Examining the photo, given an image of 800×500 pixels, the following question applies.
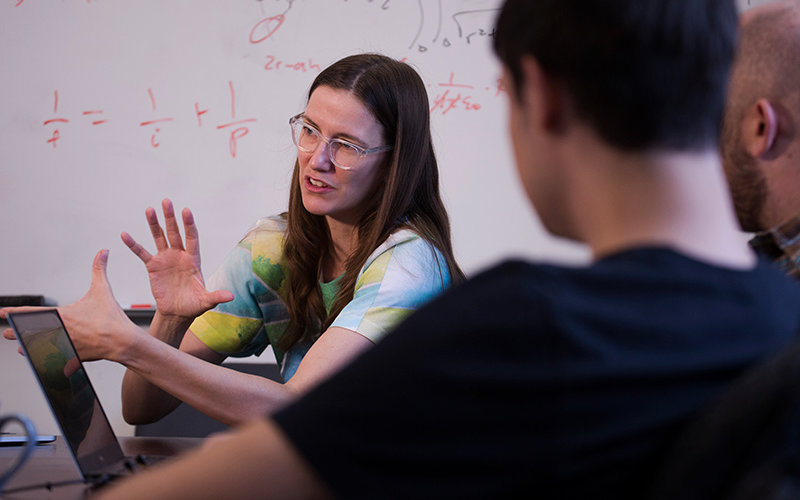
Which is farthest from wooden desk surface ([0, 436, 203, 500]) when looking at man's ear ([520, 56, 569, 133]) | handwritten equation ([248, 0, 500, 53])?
handwritten equation ([248, 0, 500, 53])

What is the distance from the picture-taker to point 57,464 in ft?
3.65

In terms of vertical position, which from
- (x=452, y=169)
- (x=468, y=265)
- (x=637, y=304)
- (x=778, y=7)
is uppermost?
(x=778, y=7)

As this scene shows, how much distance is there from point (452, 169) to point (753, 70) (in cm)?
150

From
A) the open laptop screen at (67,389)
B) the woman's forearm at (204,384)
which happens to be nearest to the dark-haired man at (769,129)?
the woman's forearm at (204,384)

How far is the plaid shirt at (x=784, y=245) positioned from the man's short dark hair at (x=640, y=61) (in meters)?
0.42

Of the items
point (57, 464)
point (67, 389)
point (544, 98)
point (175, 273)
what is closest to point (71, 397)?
point (67, 389)

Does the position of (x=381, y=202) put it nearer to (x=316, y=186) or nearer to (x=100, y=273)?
(x=316, y=186)

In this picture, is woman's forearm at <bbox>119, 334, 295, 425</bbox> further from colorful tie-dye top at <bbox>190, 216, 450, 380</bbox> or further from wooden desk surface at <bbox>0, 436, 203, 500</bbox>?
colorful tie-dye top at <bbox>190, 216, 450, 380</bbox>

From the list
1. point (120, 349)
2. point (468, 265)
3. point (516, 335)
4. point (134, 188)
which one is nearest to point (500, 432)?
point (516, 335)

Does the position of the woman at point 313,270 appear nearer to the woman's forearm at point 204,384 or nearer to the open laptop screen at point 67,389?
the woman's forearm at point 204,384

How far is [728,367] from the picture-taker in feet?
1.57

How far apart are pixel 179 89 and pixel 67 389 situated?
1508 millimetres

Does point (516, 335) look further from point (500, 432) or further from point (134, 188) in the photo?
point (134, 188)

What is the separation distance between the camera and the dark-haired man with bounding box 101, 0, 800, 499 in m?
0.45
